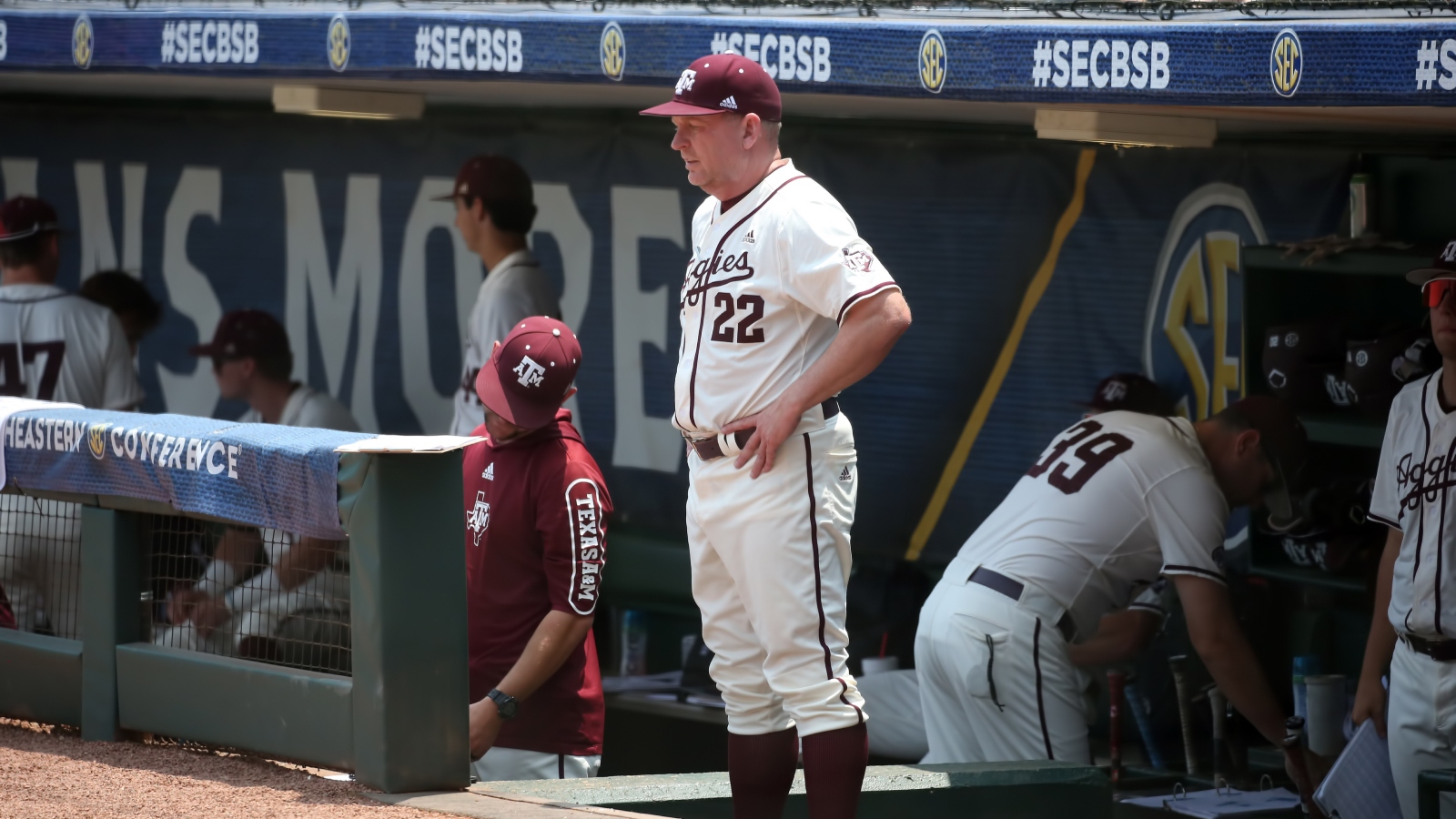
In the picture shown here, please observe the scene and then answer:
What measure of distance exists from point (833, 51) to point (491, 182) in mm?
1913

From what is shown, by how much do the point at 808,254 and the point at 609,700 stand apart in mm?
2948

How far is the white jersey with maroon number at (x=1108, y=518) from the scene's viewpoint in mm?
4344

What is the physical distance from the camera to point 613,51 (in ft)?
14.5

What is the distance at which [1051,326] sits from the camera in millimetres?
5320

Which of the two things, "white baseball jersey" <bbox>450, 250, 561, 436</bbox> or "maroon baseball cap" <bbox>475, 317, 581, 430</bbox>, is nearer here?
"maroon baseball cap" <bbox>475, 317, 581, 430</bbox>

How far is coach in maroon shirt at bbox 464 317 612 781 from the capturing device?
3629 mm

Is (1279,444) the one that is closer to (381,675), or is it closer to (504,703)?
(504,703)

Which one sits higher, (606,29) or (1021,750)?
(606,29)

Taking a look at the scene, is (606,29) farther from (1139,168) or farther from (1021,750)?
(1021,750)

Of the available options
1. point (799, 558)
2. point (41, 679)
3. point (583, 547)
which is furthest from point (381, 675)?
point (41, 679)

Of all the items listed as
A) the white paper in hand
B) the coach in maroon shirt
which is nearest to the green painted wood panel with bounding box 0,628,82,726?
the coach in maroon shirt

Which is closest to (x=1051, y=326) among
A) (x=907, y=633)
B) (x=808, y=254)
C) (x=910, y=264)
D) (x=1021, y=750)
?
(x=910, y=264)

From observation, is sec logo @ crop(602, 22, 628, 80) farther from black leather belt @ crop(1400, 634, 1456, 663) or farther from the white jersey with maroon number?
black leather belt @ crop(1400, 634, 1456, 663)

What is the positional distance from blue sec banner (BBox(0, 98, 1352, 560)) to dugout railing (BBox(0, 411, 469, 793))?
2.45 metres
